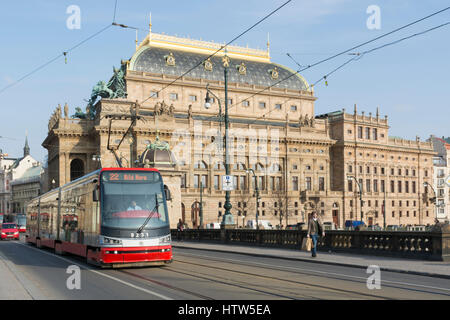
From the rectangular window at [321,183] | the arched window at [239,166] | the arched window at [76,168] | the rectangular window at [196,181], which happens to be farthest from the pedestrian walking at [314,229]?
the rectangular window at [321,183]

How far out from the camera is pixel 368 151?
341ft

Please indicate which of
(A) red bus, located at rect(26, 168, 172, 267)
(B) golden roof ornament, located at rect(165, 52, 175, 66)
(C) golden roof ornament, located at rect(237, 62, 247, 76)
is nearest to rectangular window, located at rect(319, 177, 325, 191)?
(C) golden roof ornament, located at rect(237, 62, 247, 76)

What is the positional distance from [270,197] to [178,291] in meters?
79.3

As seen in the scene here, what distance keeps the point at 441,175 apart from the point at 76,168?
269ft

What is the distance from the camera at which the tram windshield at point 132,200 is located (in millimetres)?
16453

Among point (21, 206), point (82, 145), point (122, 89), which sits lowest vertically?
point (21, 206)

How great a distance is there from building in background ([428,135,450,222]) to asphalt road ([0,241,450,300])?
114955 millimetres

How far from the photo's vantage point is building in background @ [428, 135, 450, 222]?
4872 inches

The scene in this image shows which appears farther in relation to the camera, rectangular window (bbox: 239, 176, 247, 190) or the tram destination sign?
rectangular window (bbox: 239, 176, 247, 190)

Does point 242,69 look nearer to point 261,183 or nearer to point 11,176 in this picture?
point 261,183

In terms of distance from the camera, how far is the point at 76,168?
9294 centimetres

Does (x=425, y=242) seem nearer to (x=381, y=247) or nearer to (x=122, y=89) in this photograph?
(x=381, y=247)

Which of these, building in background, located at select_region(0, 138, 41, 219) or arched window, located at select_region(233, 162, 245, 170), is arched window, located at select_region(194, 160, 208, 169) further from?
building in background, located at select_region(0, 138, 41, 219)
